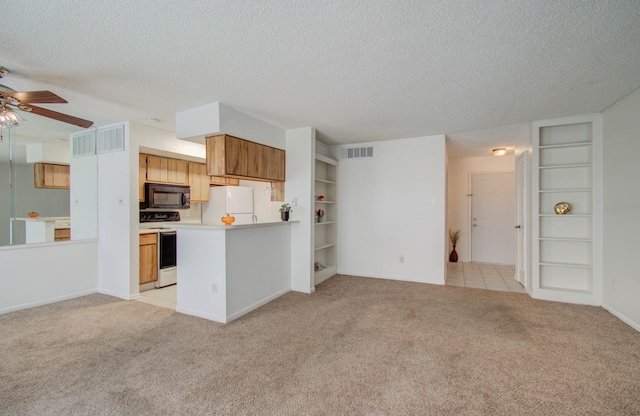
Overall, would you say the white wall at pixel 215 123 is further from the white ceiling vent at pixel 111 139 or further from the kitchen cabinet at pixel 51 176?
the kitchen cabinet at pixel 51 176

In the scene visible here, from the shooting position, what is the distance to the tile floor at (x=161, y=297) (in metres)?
3.71

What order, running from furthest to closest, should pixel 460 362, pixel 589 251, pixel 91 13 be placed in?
pixel 589 251 → pixel 460 362 → pixel 91 13

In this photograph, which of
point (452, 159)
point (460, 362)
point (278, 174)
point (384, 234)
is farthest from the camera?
point (452, 159)

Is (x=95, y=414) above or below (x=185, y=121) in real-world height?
below

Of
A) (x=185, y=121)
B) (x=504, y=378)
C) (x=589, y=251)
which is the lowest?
(x=504, y=378)

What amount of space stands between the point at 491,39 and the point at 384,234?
11.7 feet

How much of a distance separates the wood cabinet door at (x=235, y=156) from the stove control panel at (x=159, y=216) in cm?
226

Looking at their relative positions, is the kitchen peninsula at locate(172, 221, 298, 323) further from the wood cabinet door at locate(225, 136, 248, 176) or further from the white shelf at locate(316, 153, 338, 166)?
the white shelf at locate(316, 153, 338, 166)

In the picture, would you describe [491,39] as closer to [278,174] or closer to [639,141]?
[639,141]

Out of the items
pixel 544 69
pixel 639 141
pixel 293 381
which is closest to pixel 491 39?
pixel 544 69

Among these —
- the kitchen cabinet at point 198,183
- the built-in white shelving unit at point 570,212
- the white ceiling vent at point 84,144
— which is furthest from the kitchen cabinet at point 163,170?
the built-in white shelving unit at point 570,212

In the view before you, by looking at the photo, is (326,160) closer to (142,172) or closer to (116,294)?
(142,172)

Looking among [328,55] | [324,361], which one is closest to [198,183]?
[328,55]

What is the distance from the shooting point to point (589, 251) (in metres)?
3.75
